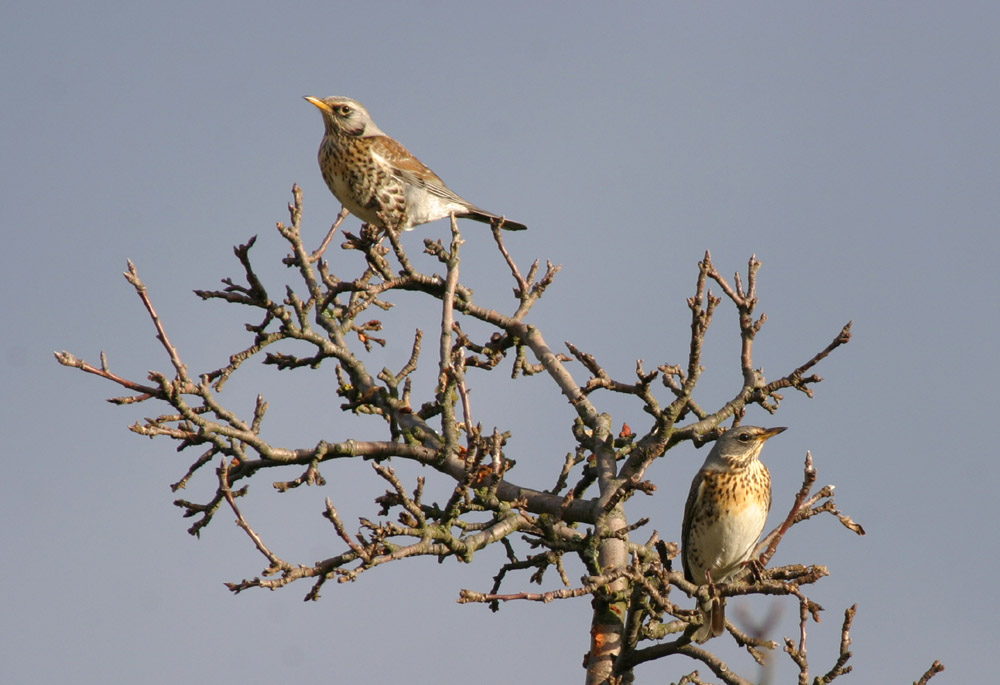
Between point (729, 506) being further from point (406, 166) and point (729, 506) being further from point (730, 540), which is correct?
point (406, 166)

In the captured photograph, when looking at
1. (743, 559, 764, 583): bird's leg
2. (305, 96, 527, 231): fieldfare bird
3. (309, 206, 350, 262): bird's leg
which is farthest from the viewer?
(305, 96, 527, 231): fieldfare bird

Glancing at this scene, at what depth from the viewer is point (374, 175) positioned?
9594 millimetres

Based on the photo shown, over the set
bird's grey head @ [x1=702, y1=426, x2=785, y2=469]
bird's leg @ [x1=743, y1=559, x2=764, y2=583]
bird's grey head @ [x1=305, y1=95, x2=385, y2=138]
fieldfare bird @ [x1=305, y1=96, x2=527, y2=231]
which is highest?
bird's grey head @ [x1=305, y1=95, x2=385, y2=138]

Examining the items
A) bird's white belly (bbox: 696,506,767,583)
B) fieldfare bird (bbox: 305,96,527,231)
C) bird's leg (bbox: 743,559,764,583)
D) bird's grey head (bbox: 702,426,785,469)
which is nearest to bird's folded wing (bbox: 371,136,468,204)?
fieldfare bird (bbox: 305,96,527,231)

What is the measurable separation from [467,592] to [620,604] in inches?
50.7

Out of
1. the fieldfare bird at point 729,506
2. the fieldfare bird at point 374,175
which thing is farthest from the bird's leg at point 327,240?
the fieldfare bird at point 729,506

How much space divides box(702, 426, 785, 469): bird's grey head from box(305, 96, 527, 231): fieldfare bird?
2978mm

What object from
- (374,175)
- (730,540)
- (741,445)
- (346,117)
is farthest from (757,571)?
(346,117)

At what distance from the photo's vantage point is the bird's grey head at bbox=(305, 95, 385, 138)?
32.5ft

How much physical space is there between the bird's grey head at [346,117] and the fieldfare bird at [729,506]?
451 centimetres

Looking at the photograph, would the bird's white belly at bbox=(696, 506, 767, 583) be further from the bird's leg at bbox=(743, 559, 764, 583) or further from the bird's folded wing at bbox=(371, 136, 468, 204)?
the bird's folded wing at bbox=(371, 136, 468, 204)

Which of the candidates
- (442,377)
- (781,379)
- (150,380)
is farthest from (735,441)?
(150,380)

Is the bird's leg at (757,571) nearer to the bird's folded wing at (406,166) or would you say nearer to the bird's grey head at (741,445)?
the bird's grey head at (741,445)

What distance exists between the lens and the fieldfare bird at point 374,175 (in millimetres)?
9547
